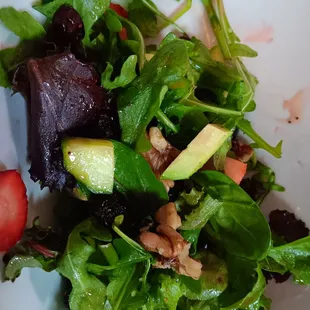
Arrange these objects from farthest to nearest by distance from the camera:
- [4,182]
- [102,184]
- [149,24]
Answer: [149,24]
[102,184]
[4,182]

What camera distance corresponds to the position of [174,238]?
110 centimetres

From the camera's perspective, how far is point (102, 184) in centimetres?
112

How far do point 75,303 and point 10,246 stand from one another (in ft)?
0.60

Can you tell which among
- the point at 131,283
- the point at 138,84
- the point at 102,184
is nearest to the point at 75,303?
the point at 131,283

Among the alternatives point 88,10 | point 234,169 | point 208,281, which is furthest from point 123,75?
point 208,281

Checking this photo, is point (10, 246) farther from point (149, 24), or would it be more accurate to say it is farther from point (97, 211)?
point (149, 24)

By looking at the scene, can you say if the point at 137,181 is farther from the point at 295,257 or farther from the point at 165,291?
the point at 295,257

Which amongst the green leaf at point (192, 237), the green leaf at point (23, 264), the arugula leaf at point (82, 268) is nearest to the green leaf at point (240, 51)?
the green leaf at point (192, 237)

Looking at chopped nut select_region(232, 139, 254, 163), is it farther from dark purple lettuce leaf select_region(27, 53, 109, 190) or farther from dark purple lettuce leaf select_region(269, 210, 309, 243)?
dark purple lettuce leaf select_region(27, 53, 109, 190)

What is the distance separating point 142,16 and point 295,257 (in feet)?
2.26

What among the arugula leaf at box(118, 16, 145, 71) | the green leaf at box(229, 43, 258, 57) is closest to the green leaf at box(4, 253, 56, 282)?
the arugula leaf at box(118, 16, 145, 71)

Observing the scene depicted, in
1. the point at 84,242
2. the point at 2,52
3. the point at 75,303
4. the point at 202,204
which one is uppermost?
the point at 2,52

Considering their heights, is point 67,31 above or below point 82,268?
above

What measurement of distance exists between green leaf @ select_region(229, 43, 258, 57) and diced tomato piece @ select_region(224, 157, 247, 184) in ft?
0.93
